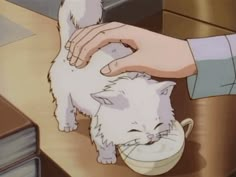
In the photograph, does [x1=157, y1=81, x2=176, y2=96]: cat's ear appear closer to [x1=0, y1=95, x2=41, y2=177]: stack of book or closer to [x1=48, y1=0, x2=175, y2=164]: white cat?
[x1=48, y1=0, x2=175, y2=164]: white cat

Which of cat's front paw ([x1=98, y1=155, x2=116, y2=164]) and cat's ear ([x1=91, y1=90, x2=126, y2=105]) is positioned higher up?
cat's ear ([x1=91, y1=90, x2=126, y2=105])

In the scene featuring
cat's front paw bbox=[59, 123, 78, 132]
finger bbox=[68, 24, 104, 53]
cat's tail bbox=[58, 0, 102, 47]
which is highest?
cat's tail bbox=[58, 0, 102, 47]

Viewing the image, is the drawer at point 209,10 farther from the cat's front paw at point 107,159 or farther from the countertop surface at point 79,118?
the cat's front paw at point 107,159

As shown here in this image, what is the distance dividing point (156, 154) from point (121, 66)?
10cm

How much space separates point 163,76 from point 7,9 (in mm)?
352

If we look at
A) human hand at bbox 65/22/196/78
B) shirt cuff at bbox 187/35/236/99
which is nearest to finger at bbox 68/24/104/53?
human hand at bbox 65/22/196/78

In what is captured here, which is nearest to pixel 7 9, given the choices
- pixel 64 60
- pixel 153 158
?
pixel 64 60

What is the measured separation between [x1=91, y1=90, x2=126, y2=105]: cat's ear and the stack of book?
0.25 ft

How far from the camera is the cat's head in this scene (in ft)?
1.84

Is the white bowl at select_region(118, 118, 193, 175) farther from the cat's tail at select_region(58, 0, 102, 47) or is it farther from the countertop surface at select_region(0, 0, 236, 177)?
the cat's tail at select_region(58, 0, 102, 47)

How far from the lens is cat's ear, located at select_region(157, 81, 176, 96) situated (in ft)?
1.82

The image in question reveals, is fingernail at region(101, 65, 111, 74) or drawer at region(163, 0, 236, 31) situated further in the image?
drawer at region(163, 0, 236, 31)

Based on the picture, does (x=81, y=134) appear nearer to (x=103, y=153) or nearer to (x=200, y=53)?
(x=103, y=153)

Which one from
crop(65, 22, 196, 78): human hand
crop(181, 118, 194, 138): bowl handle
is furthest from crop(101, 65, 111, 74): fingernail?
crop(181, 118, 194, 138): bowl handle
